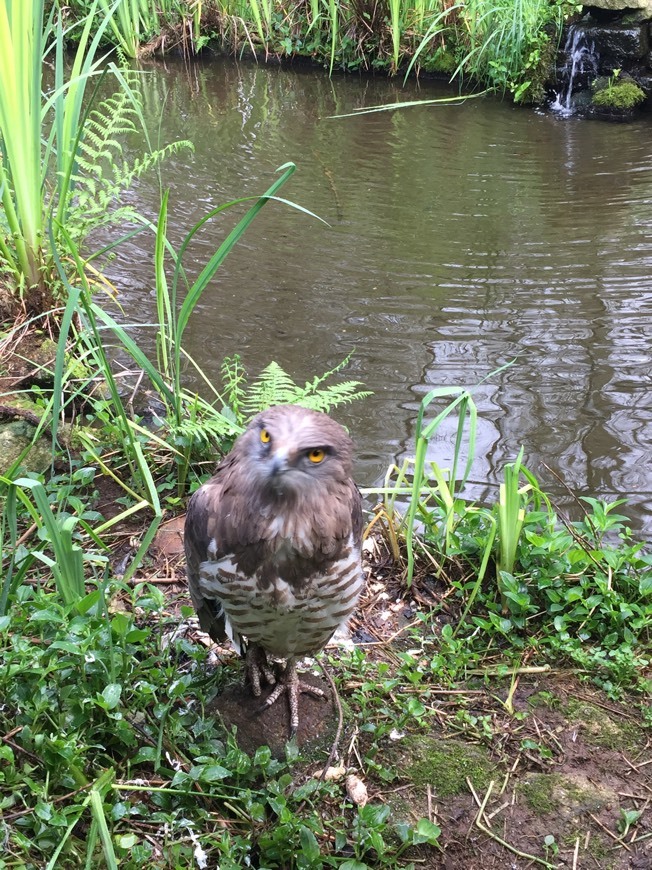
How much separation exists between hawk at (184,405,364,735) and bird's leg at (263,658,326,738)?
0.26 meters

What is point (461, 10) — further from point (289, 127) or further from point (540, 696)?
point (540, 696)

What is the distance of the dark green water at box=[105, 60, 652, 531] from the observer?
3.79 meters

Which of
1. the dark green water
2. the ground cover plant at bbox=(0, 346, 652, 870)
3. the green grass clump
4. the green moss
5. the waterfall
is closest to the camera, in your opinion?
the ground cover plant at bbox=(0, 346, 652, 870)

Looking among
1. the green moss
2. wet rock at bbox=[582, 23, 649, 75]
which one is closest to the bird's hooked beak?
the green moss

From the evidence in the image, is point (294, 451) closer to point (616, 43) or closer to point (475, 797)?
point (475, 797)

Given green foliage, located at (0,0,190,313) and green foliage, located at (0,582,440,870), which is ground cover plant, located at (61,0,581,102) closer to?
green foliage, located at (0,0,190,313)

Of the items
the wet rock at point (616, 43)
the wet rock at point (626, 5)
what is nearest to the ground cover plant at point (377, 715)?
the wet rock at point (616, 43)

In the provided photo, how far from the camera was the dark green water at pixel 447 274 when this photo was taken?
3793mm

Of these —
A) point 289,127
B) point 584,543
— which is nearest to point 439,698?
point 584,543

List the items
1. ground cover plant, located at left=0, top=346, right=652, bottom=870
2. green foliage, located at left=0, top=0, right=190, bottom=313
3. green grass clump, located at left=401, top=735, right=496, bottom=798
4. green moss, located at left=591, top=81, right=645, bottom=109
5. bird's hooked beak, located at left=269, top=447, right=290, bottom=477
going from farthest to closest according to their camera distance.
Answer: green moss, located at left=591, top=81, right=645, bottom=109 < green foliage, located at left=0, top=0, right=190, bottom=313 < green grass clump, located at left=401, top=735, right=496, bottom=798 < ground cover plant, located at left=0, top=346, right=652, bottom=870 < bird's hooked beak, located at left=269, top=447, right=290, bottom=477

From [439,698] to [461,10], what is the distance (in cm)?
897

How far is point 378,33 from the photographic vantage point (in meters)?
9.94

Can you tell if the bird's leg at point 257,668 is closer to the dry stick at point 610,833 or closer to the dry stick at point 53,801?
the dry stick at point 53,801

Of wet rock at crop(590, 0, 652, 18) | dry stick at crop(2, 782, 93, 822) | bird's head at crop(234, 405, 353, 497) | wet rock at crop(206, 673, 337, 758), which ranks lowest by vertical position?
wet rock at crop(206, 673, 337, 758)
